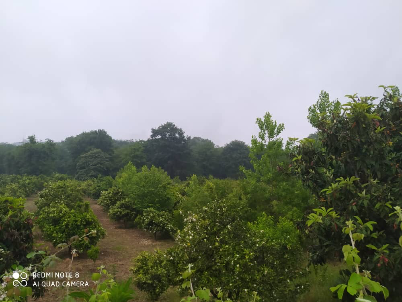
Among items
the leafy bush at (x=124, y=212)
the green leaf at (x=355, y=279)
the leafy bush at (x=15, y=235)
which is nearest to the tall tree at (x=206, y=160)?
the leafy bush at (x=124, y=212)

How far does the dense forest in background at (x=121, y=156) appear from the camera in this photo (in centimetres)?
4416

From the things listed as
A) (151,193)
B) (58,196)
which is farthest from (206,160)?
(58,196)

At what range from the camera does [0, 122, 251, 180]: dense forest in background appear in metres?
44.2

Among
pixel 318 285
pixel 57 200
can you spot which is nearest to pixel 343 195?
pixel 318 285

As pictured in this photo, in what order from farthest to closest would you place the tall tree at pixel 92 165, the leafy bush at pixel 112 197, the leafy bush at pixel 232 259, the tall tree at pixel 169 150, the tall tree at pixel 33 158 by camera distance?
the tall tree at pixel 169 150
the tall tree at pixel 33 158
the tall tree at pixel 92 165
the leafy bush at pixel 112 197
the leafy bush at pixel 232 259

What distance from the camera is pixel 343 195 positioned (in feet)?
16.6

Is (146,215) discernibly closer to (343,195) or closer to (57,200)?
(57,200)

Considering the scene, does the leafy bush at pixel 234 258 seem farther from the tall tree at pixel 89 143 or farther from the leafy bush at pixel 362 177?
A: the tall tree at pixel 89 143

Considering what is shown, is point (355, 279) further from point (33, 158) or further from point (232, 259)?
point (33, 158)

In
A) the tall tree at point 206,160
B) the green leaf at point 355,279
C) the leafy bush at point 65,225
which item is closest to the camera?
the green leaf at point 355,279

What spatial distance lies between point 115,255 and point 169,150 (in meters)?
36.9

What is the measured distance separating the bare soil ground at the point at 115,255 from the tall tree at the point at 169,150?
28317mm

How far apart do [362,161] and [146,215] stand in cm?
1303

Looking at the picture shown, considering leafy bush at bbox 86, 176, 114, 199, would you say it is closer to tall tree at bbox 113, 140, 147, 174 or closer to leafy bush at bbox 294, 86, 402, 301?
tall tree at bbox 113, 140, 147, 174
